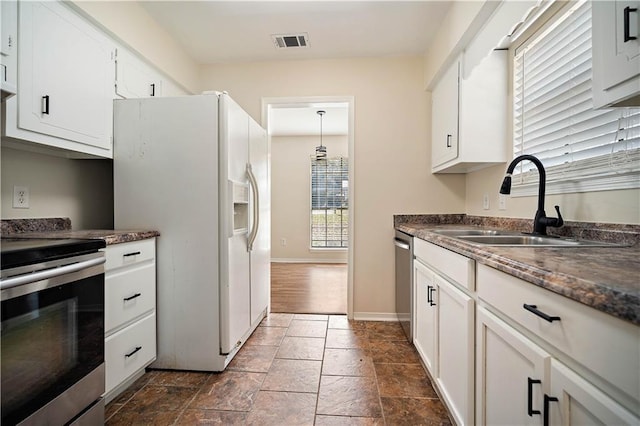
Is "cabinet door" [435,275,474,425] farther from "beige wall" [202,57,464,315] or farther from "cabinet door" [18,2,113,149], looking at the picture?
"cabinet door" [18,2,113,149]

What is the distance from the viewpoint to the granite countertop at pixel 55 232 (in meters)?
1.56

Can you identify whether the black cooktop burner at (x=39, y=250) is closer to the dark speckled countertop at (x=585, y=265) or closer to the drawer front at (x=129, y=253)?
the drawer front at (x=129, y=253)

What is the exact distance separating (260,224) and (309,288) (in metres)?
1.75

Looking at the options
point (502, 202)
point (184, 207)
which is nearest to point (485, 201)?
point (502, 202)

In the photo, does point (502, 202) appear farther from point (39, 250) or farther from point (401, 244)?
point (39, 250)

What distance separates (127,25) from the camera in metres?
2.10

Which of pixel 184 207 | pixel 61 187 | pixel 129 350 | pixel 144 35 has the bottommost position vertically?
pixel 129 350

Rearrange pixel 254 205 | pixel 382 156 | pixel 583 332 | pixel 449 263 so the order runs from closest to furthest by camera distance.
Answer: pixel 583 332 → pixel 449 263 → pixel 254 205 → pixel 382 156

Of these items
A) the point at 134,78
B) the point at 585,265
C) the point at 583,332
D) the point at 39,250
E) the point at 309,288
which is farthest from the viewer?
the point at 309,288

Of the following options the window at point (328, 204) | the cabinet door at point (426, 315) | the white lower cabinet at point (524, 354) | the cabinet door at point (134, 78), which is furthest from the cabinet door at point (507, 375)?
the window at point (328, 204)

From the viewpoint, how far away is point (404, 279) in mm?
2521

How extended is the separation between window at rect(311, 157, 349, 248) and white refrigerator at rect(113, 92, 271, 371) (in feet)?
14.4

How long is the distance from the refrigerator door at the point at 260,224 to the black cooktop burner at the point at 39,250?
1.19 meters

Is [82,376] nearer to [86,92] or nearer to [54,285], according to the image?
[54,285]
